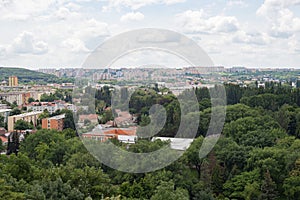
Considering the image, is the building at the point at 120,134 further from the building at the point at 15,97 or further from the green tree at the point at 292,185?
the building at the point at 15,97

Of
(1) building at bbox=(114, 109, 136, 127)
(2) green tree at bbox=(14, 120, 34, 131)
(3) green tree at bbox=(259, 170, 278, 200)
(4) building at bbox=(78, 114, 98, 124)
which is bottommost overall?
(2) green tree at bbox=(14, 120, 34, 131)

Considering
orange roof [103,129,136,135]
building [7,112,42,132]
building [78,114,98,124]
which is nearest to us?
building [78,114,98,124]

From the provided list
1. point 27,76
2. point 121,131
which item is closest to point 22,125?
point 121,131

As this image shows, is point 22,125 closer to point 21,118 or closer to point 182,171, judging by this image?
point 21,118

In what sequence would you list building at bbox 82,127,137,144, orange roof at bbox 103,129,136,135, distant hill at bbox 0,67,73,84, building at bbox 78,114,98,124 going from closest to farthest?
building at bbox 78,114,98,124, building at bbox 82,127,137,144, orange roof at bbox 103,129,136,135, distant hill at bbox 0,67,73,84

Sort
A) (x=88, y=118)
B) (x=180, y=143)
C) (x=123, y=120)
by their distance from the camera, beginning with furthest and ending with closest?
(x=123, y=120)
(x=180, y=143)
(x=88, y=118)

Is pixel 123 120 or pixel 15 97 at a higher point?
pixel 123 120

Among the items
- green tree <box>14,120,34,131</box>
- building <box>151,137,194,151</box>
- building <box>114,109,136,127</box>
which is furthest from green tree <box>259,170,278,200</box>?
green tree <box>14,120,34,131</box>

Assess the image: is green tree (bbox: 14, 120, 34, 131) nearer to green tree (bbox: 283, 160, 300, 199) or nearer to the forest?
the forest

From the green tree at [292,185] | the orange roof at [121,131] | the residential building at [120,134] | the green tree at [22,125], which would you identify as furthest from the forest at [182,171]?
the green tree at [22,125]
